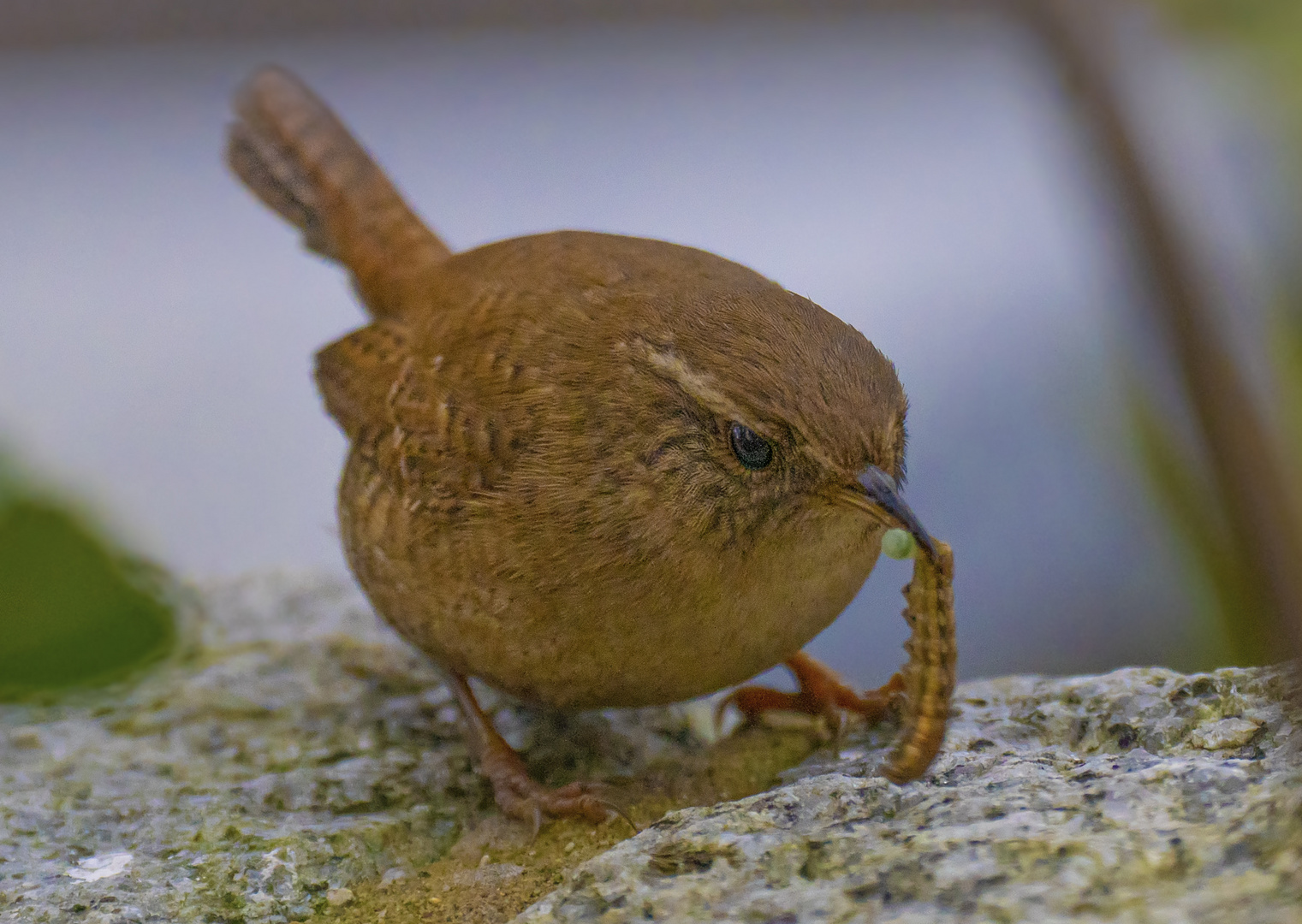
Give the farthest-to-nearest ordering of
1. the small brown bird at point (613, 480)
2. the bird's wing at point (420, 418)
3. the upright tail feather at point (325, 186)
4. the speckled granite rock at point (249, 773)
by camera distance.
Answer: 1. the upright tail feather at point (325, 186)
2. the bird's wing at point (420, 418)
3. the speckled granite rock at point (249, 773)
4. the small brown bird at point (613, 480)

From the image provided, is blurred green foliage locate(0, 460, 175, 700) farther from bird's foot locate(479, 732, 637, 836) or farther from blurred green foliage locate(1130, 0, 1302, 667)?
blurred green foliage locate(1130, 0, 1302, 667)

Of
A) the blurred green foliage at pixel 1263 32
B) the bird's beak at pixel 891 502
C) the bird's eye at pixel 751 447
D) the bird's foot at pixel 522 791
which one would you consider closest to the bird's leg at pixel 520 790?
A: the bird's foot at pixel 522 791

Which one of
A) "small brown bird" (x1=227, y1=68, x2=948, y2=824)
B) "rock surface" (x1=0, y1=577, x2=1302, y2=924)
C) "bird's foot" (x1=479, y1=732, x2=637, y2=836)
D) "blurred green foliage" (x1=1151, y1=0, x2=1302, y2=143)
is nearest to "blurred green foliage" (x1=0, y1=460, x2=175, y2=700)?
"rock surface" (x1=0, y1=577, x2=1302, y2=924)

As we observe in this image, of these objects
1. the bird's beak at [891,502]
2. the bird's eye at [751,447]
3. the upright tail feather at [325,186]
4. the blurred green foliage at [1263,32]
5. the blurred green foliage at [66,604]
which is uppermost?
the blurred green foliage at [1263,32]

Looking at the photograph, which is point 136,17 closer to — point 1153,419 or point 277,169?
point 277,169

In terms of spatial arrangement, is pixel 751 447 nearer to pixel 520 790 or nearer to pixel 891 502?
pixel 891 502

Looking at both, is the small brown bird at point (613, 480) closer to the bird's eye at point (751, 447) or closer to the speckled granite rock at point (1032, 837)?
the bird's eye at point (751, 447)
